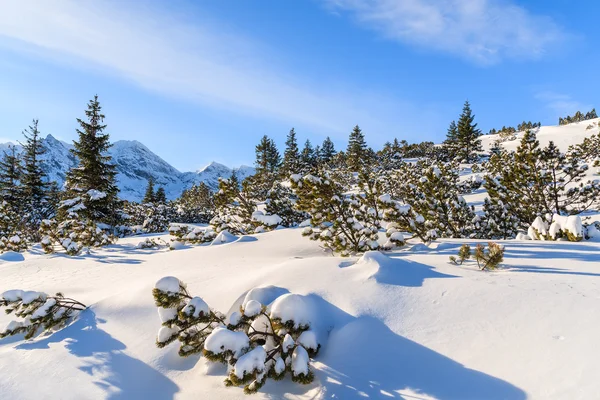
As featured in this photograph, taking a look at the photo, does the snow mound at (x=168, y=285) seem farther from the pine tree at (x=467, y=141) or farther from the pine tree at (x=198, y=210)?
the pine tree at (x=467, y=141)

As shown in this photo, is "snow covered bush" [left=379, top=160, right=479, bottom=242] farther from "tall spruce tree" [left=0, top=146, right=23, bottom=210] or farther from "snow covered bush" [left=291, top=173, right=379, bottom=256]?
"tall spruce tree" [left=0, top=146, right=23, bottom=210]

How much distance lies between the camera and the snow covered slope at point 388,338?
2.44 meters

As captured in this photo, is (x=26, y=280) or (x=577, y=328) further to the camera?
(x=26, y=280)

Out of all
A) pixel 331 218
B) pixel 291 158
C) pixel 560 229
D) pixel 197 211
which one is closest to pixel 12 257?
pixel 331 218

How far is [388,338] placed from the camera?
3004mm

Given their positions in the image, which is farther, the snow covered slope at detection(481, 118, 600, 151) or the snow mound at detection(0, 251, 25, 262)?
the snow covered slope at detection(481, 118, 600, 151)

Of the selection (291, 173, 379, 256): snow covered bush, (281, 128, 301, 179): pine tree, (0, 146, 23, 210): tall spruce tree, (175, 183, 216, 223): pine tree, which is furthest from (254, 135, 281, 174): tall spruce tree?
(291, 173, 379, 256): snow covered bush

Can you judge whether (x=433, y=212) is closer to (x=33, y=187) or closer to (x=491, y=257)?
(x=491, y=257)

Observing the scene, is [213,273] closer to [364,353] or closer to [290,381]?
[290,381]

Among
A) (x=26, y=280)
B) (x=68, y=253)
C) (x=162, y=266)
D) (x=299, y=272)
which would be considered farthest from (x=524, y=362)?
(x=68, y=253)

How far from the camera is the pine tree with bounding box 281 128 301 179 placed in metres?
40.2

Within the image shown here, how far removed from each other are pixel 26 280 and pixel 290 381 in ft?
26.5

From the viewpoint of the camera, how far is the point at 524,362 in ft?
8.04

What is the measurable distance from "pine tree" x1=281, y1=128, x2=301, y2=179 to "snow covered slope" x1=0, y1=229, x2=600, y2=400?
34755mm
